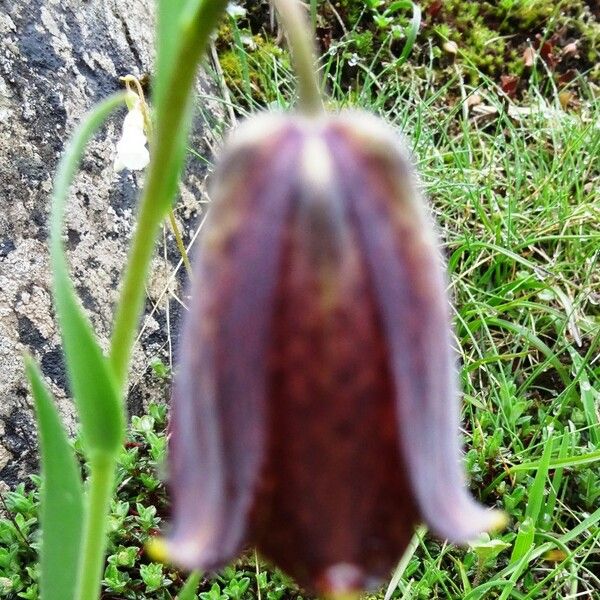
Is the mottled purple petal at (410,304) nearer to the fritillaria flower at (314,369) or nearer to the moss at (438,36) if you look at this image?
the fritillaria flower at (314,369)

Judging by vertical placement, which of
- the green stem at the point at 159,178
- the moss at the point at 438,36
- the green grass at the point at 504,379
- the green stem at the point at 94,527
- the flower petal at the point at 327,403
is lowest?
the green grass at the point at 504,379

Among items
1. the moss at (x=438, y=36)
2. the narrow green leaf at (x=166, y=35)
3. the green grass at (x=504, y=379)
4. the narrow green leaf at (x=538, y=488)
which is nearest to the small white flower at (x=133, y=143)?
the narrow green leaf at (x=166, y=35)

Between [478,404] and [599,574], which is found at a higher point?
[478,404]

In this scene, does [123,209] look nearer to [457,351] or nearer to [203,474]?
[457,351]

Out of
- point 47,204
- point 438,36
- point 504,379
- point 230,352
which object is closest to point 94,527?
point 230,352

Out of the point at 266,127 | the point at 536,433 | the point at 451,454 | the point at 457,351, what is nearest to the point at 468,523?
the point at 451,454

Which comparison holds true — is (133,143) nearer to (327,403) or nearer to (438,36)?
(327,403)

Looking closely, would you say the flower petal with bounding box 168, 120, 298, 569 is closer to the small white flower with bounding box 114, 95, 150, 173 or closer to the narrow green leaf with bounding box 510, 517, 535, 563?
the small white flower with bounding box 114, 95, 150, 173
